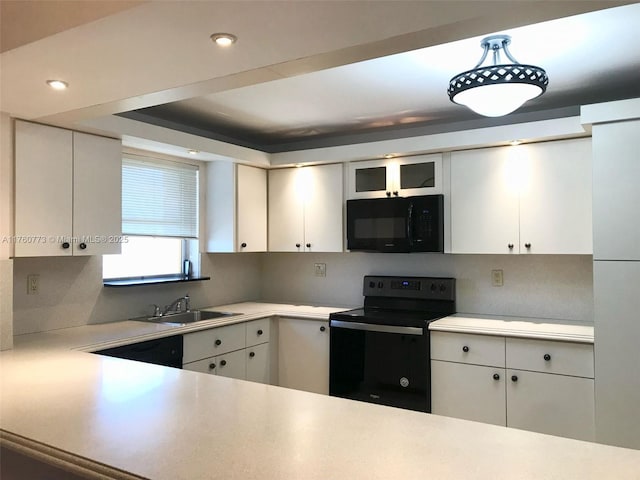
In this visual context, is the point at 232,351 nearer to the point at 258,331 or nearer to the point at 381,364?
the point at 258,331

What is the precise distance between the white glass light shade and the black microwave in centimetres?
121

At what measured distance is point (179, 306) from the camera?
381 centimetres

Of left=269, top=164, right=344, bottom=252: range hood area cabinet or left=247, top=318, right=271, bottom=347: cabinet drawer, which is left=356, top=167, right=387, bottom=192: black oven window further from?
left=247, top=318, right=271, bottom=347: cabinet drawer

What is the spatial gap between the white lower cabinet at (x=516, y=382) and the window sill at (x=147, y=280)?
187 cm

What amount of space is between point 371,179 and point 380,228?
40 cm

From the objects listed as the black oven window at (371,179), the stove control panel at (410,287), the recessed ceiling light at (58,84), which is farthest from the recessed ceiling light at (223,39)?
the stove control panel at (410,287)

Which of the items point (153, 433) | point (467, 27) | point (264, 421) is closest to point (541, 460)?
point (264, 421)

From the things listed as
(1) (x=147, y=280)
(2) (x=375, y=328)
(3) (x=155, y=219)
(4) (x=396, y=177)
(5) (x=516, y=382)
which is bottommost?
(5) (x=516, y=382)

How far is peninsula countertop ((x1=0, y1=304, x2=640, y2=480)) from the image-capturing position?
1.16 metres

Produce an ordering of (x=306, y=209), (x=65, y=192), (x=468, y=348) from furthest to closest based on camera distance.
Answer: (x=306, y=209) → (x=468, y=348) → (x=65, y=192)

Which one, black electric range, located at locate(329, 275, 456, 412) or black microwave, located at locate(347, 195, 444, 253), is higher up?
black microwave, located at locate(347, 195, 444, 253)

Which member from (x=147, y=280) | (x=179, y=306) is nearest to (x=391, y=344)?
(x=179, y=306)

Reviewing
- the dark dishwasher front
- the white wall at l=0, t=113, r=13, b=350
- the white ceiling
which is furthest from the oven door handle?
the white wall at l=0, t=113, r=13, b=350

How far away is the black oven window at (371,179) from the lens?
12.3 ft
